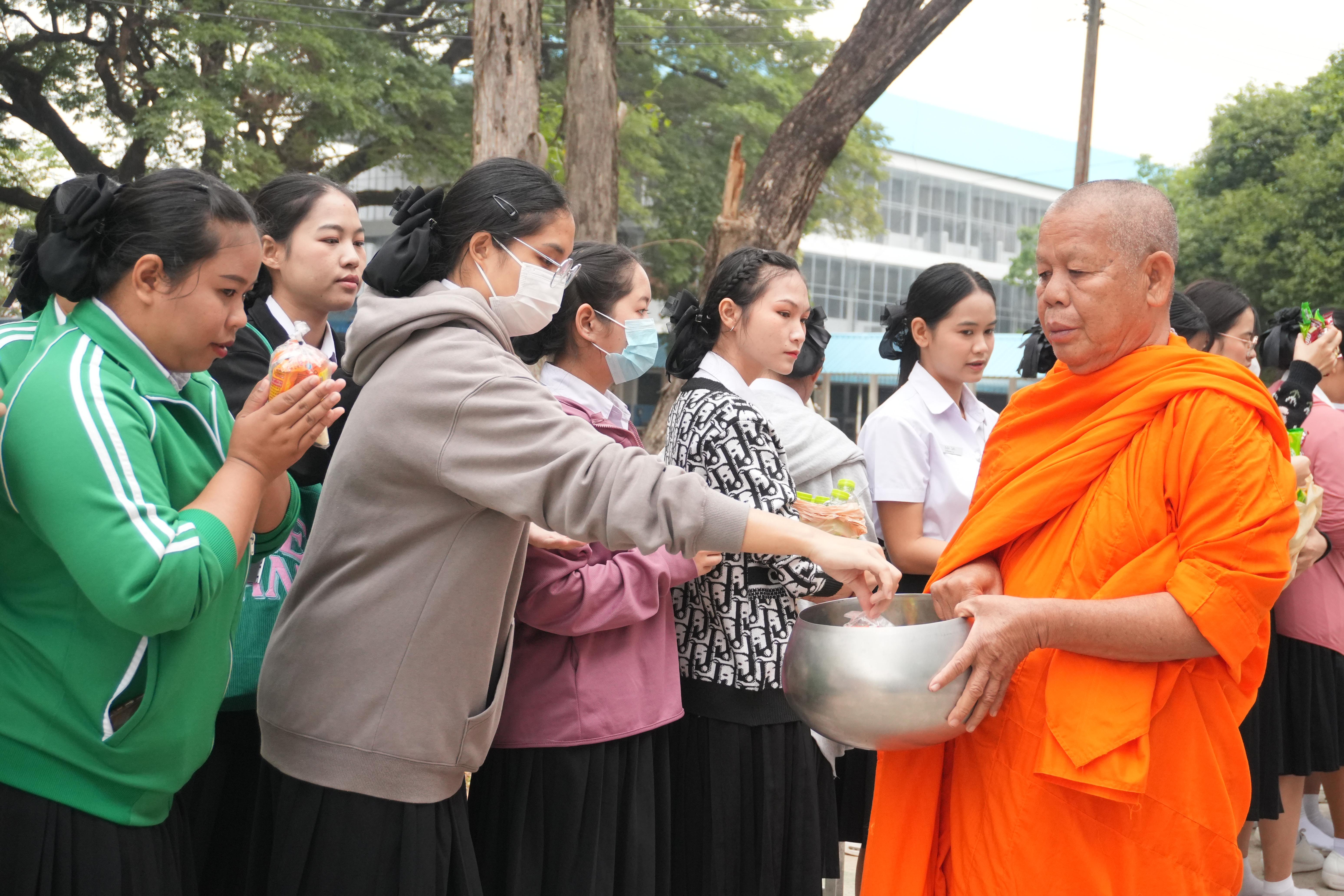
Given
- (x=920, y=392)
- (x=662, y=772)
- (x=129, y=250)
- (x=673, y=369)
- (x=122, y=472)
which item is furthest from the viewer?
(x=920, y=392)

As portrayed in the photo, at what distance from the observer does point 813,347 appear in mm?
4031

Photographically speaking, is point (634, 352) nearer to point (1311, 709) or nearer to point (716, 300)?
point (716, 300)

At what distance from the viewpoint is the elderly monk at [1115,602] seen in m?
1.85

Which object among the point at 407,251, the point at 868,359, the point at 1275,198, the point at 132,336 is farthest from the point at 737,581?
the point at 868,359

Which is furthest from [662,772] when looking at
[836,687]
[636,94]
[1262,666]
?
[636,94]

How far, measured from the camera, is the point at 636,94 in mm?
17188

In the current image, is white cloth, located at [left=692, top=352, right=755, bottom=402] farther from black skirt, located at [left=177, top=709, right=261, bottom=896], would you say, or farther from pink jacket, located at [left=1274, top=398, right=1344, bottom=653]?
pink jacket, located at [left=1274, top=398, right=1344, bottom=653]

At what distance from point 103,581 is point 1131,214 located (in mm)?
1861

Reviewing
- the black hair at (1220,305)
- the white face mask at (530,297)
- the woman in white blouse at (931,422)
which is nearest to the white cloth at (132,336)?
the white face mask at (530,297)

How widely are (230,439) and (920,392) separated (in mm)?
2393

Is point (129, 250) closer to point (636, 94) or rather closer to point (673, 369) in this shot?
point (673, 369)

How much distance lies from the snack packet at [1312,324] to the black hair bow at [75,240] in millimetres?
3924

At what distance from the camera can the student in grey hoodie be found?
176 cm

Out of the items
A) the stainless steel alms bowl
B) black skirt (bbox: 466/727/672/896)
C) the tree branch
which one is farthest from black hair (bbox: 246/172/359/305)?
the tree branch
